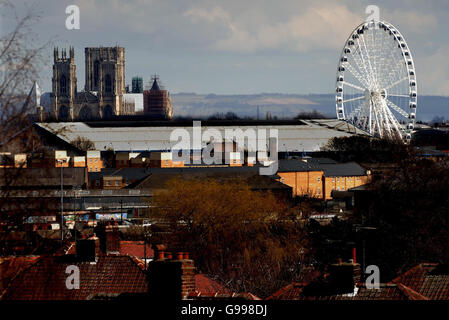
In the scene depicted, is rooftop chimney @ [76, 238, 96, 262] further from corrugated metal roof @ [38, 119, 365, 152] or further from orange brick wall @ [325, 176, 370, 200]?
corrugated metal roof @ [38, 119, 365, 152]

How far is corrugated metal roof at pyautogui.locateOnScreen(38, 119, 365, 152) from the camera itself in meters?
154

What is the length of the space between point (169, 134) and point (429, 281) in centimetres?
14625

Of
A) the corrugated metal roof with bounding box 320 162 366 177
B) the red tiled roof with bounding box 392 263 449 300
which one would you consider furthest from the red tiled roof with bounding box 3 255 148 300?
the corrugated metal roof with bounding box 320 162 366 177

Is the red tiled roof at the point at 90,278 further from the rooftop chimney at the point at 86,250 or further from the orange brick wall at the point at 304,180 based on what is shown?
the orange brick wall at the point at 304,180

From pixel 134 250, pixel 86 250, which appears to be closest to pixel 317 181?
pixel 134 250

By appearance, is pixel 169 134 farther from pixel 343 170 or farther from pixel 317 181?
pixel 317 181

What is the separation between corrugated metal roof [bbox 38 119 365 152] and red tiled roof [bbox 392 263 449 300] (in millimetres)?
129604

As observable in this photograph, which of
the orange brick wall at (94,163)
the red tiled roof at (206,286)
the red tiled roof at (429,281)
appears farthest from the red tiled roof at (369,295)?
the orange brick wall at (94,163)

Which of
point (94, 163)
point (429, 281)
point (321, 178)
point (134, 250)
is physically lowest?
point (321, 178)

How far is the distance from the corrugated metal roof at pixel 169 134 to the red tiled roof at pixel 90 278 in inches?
5085

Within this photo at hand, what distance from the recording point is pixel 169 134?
16475 centimetres

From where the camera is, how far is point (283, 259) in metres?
41.0

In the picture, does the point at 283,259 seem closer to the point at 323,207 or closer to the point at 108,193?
the point at 323,207
